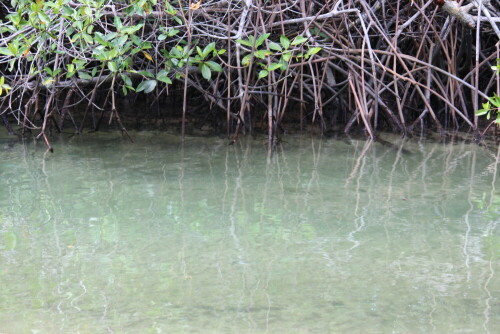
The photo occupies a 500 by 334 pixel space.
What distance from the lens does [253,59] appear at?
4.20 metres

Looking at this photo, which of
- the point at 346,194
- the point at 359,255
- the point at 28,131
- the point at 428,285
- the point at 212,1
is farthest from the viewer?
the point at 28,131

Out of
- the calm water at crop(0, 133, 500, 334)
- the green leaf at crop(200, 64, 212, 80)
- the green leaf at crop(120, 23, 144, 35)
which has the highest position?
the green leaf at crop(120, 23, 144, 35)

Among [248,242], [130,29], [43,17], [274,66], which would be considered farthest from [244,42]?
[248,242]

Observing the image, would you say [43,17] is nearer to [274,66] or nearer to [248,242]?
[274,66]

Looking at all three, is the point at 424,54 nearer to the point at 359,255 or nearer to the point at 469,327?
the point at 359,255

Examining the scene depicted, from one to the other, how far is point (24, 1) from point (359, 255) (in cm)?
228

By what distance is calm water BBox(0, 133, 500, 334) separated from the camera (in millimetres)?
1963

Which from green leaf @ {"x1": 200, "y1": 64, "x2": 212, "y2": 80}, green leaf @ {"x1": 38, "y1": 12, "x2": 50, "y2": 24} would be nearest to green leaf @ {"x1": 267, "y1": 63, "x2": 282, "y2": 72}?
green leaf @ {"x1": 200, "y1": 64, "x2": 212, "y2": 80}

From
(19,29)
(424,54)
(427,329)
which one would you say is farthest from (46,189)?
(424,54)

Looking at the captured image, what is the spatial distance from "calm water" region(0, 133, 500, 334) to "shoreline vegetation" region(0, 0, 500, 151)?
47cm

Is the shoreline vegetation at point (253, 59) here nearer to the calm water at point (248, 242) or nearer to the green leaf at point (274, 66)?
the green leaf at point (274, 66)

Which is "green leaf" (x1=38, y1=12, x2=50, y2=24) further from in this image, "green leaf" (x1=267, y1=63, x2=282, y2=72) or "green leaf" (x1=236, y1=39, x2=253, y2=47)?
"green leaf" (x1=267, y1=63, x2=282, y2=72)

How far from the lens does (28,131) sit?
4781 millimetres

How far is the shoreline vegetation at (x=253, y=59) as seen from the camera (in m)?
3.97
